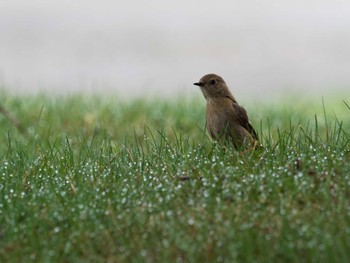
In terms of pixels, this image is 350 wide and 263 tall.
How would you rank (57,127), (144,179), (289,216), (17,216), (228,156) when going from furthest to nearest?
(57,127) → (228,156) → (144,179) → (17,216) → (289,216)

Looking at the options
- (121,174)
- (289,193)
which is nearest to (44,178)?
(121,174)

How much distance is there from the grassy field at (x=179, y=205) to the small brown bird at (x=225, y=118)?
0.62 metres

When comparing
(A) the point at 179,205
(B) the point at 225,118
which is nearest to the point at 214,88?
(B) the point at 225,118

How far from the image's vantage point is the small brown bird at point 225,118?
7727 millimetres

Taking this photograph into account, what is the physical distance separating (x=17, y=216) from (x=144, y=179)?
1.02 m

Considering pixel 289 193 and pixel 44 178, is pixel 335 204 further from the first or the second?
pixel 44 178

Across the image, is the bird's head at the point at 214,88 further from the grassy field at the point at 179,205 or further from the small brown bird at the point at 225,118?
the grassy field at the point at 179,205

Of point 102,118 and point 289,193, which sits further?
point 102,118

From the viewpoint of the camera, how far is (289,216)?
5230 millimetres

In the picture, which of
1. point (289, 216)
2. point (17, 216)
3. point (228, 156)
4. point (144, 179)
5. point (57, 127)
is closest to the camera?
point (289, 216)

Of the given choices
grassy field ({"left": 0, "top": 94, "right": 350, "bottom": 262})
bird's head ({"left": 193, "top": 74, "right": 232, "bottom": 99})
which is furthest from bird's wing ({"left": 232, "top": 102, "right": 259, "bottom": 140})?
grassy field ({"left": 0, "top": 94, "right": 350, "bottom": 262})

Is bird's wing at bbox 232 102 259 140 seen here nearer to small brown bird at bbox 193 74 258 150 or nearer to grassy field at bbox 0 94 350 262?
small brown bird at bbox 193 74 258 150

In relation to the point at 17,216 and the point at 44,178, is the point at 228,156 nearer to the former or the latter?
the point at 44,178

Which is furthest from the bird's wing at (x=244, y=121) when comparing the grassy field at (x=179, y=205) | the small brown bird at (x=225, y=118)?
the grassy field at (x=179, y=205)
